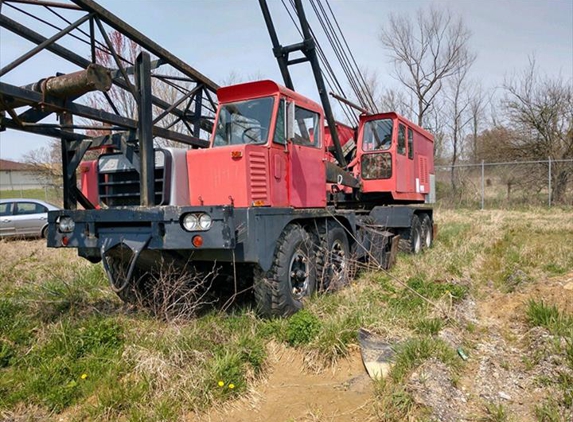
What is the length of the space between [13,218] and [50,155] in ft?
36.9

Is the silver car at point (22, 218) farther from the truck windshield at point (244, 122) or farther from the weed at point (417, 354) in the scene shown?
the weed at point (417, 354)

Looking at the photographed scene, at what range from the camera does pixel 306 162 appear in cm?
572

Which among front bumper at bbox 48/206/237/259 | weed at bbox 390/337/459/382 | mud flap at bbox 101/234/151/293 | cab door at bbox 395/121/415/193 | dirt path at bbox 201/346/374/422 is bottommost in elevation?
dirt path at bbox 201/346/374/422

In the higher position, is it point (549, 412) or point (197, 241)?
point (197, 241)

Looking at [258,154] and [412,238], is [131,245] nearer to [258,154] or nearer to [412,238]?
[258,154]

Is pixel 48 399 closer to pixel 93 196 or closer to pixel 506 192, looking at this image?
pixel 93 196

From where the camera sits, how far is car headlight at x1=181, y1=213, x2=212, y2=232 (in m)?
3.95

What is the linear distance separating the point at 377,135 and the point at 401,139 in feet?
1.81

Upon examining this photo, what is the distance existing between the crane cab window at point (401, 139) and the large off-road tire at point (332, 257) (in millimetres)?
3198

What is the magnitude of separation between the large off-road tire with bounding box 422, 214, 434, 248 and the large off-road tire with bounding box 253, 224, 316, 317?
5909 mm

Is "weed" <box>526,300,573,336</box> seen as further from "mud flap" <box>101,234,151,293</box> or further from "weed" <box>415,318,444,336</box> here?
"mud flap" <box>101,234,151,293</box>

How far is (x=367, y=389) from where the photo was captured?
3531 mm

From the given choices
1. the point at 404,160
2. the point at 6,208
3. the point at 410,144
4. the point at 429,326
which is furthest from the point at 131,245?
the point at 6,208

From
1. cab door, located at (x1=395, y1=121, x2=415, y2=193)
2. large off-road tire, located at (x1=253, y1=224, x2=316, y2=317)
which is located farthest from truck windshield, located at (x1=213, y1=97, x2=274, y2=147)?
cab door, located at (x1=395, y1=121, x2=415, y2=193)
